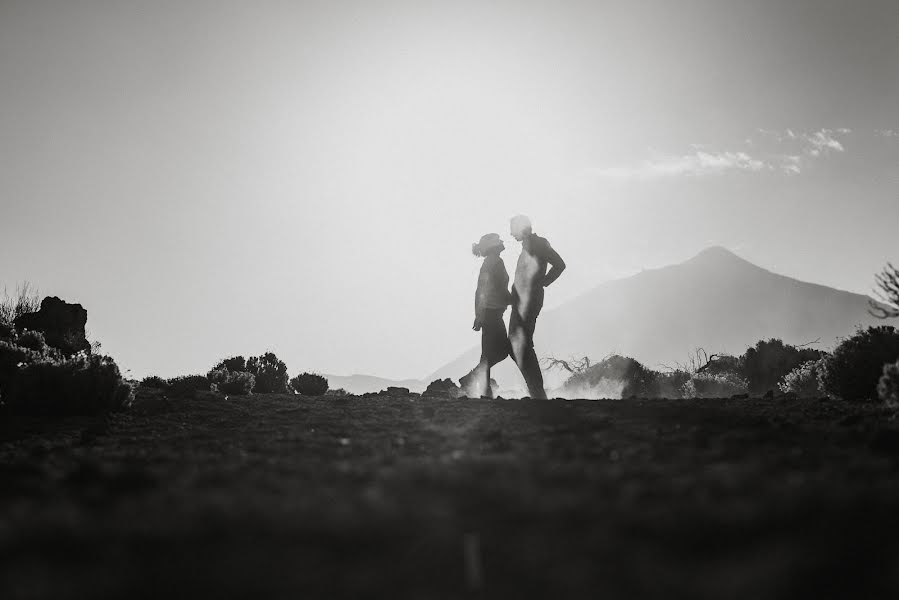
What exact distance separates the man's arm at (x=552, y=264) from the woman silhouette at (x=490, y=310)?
99cm

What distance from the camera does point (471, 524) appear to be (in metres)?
1.80

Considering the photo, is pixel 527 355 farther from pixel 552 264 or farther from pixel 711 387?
pixel 711 387

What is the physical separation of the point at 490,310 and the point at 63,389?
7261 mm

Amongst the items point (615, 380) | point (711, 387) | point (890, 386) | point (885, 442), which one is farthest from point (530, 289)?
point (711, 387)

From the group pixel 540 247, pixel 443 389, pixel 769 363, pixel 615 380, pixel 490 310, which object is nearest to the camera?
pixel 540 247

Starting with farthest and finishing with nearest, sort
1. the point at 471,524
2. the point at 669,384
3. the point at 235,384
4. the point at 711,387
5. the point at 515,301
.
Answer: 1. the point at 669,384
2. the point at 711,387
3. the point at 235,384
4. the point at 515,301
5. the point at 471,524

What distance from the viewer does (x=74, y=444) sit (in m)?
5.38

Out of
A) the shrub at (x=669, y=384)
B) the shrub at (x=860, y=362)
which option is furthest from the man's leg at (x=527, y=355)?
the shrub at (x=669, y=384)

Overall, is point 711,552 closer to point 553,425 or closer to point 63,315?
point 553,425

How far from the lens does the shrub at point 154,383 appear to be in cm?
1172

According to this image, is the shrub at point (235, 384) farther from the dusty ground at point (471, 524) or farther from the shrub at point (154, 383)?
the dusty ground at point (471, 524)

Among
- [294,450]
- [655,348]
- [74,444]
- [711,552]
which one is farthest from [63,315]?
[655,348]

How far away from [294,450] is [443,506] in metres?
2.73

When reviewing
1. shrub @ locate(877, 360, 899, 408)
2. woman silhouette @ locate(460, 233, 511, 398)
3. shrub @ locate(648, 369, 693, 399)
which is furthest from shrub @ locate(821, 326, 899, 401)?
shrub @ locate(648, 369, 693, 399)
